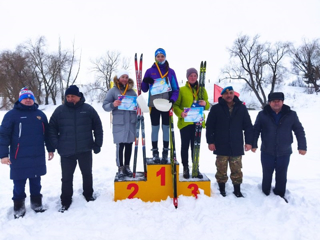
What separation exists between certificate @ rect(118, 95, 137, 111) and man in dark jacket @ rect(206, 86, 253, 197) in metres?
1.25

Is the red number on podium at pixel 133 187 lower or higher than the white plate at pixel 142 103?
lower

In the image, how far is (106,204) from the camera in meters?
3.24

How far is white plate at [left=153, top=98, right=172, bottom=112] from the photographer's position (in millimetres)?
3252

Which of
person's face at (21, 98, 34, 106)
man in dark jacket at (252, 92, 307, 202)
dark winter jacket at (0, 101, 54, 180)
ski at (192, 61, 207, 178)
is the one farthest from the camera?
ski at (192, 61, 207, 178)

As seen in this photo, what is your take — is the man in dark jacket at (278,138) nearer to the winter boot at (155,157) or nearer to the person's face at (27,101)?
the winter boot at (155,157)

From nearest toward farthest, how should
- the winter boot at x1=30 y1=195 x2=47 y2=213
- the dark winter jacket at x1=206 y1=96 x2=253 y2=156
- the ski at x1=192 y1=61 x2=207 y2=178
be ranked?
the winter boot at x1=30 y1=195 x2=47 y2=213
the dark winter jacket at x1=206 y1=96 x2=253 y2=156
the ski at x1=192 y1=61 x2=207 y2=178

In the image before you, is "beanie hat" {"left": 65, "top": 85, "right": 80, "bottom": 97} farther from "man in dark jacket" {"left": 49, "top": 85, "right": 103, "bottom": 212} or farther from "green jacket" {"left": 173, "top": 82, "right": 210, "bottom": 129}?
"green jacket" {"left": 173, "top": 82, "right": 210, "bottom": 129}

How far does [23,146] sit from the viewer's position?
2.94 metres

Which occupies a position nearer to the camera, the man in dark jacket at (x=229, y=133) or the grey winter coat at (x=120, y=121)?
the man in dark jacket at (x=229, y=133)

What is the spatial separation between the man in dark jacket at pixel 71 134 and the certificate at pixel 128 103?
47 cm

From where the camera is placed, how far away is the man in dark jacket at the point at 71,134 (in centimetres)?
312

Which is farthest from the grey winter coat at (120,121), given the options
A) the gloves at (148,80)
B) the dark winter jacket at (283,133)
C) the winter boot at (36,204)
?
the dark winter jacket at (283,133)

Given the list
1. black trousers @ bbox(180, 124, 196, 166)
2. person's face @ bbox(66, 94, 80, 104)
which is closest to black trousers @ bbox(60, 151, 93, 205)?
person's face @ bbox(66, 94, 80, 104)

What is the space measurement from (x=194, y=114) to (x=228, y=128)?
0.58 meters
